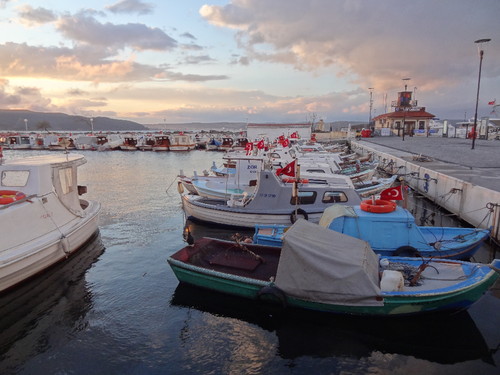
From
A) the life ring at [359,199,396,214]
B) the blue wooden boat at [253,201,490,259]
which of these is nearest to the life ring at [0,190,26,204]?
the blue wooden boat at [253,201,490,259]

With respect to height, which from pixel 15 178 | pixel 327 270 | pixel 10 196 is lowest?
pixel 327 270

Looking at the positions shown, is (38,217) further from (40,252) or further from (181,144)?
(181,144)

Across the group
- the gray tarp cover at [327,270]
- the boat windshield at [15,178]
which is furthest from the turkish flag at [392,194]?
the boat windshield at [15,178]

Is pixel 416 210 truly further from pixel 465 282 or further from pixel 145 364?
pixel 145 364

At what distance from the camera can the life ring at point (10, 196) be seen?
40.6 feet

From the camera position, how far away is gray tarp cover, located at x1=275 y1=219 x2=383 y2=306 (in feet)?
29.9

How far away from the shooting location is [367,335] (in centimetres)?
936

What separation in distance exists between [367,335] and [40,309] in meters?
10.3

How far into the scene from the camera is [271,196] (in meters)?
17.8

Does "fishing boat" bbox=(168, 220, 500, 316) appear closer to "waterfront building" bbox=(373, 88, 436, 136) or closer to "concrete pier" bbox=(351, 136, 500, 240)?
"concrete pier" bbox=(351, 136, 500, 240)

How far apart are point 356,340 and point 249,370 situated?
10.1 feet

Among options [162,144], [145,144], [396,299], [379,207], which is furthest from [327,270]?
[145,144]

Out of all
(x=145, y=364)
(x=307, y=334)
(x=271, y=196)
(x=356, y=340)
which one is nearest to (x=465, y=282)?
(x=356, y=340)

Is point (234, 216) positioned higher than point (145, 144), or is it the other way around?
point (145, 144)
